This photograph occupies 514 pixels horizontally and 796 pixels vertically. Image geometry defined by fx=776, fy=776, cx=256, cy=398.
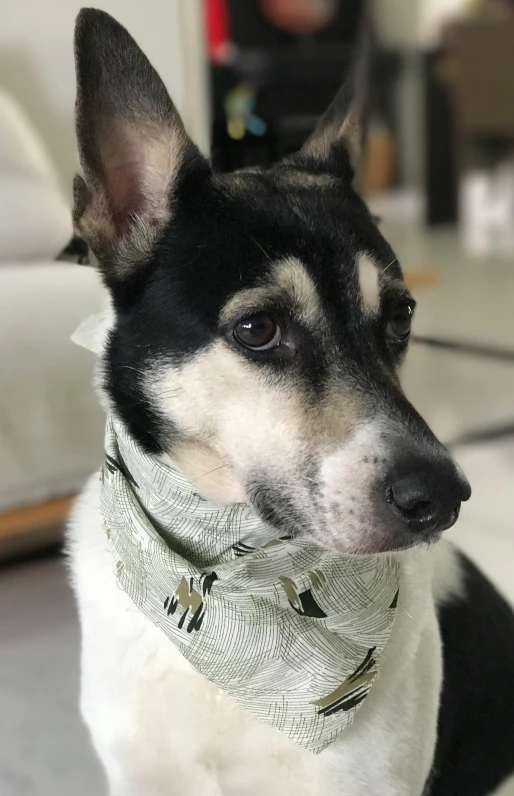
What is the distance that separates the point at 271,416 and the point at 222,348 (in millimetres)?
105

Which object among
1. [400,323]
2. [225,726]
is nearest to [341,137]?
[400,323]

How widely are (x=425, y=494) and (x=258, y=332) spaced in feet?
0.93

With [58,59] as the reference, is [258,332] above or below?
below

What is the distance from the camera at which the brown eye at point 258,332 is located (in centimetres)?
95

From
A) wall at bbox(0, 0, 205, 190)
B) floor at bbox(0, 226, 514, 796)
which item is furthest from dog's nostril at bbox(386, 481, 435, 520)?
wall at bbox(0, 0, 205, 190)

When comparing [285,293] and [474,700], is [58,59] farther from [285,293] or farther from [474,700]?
[474,700]

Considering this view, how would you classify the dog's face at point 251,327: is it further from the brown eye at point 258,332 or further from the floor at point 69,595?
the floor at point 69,595

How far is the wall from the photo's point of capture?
78.4 inches

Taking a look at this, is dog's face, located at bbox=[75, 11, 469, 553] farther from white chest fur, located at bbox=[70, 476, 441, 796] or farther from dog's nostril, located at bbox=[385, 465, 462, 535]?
white chest fur, located at bbox=[70, 476, 441, 796]

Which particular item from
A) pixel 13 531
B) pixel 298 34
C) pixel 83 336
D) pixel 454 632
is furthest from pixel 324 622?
pixel 298 34

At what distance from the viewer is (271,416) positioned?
0.93 metres

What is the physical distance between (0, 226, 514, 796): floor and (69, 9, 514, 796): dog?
1.32 ft

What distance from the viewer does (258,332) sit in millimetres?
955

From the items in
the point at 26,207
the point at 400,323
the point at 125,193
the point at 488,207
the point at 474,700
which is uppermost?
the point at 125,193
